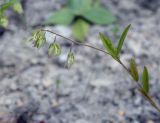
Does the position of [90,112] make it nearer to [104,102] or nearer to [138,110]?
[104,102]

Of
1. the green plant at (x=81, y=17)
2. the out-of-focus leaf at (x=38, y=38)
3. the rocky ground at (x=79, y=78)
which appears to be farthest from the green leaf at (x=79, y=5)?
the out-of-focus leaf at (x=38, y=38)

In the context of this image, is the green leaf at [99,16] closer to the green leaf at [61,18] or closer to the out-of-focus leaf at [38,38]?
the green leaf at [61,18]

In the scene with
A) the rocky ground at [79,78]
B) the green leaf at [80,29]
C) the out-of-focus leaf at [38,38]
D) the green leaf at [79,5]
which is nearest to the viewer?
the out-of-focus leaf at [38,38]

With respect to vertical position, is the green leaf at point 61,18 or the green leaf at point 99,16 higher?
the green leaf at point 99,16

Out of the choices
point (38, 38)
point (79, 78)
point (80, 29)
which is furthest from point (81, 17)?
point (38, 38)

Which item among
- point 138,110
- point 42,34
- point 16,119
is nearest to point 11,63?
point 16,119

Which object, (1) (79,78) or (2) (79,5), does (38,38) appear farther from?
(2) (79,5)

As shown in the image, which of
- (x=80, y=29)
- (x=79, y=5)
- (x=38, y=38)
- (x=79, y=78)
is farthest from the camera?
(x=79, y=5)
